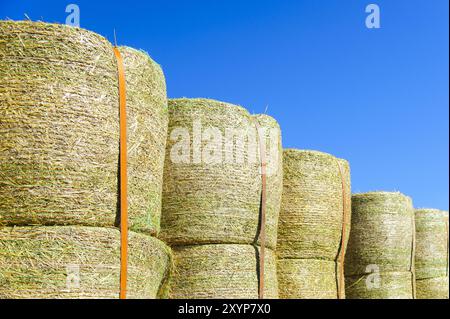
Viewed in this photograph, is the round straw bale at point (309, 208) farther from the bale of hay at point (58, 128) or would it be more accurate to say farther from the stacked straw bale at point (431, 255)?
the stacked straw bale at point (431, 255)

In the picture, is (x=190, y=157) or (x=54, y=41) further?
(x=190, y=157)

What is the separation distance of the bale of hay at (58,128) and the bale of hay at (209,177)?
959 mm

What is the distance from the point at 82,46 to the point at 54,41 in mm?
205

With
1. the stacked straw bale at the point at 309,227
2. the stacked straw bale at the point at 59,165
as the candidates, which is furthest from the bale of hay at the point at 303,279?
the stacked straw bale at the point at 59,165

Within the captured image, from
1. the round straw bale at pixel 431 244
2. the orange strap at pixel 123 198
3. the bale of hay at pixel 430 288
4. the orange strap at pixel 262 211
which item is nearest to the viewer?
the orange strap at pixel 123 198

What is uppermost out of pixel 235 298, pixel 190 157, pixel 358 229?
pixel 190 157

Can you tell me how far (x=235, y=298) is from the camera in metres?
6.12

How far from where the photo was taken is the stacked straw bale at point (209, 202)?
6.13 metres

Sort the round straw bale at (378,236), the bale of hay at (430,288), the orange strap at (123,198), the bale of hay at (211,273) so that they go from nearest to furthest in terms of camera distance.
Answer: the orange strap at (123,198)
the bale of hay at (211,273)
the round straw bale at (378,236)
the bale of hay at (430,288)
